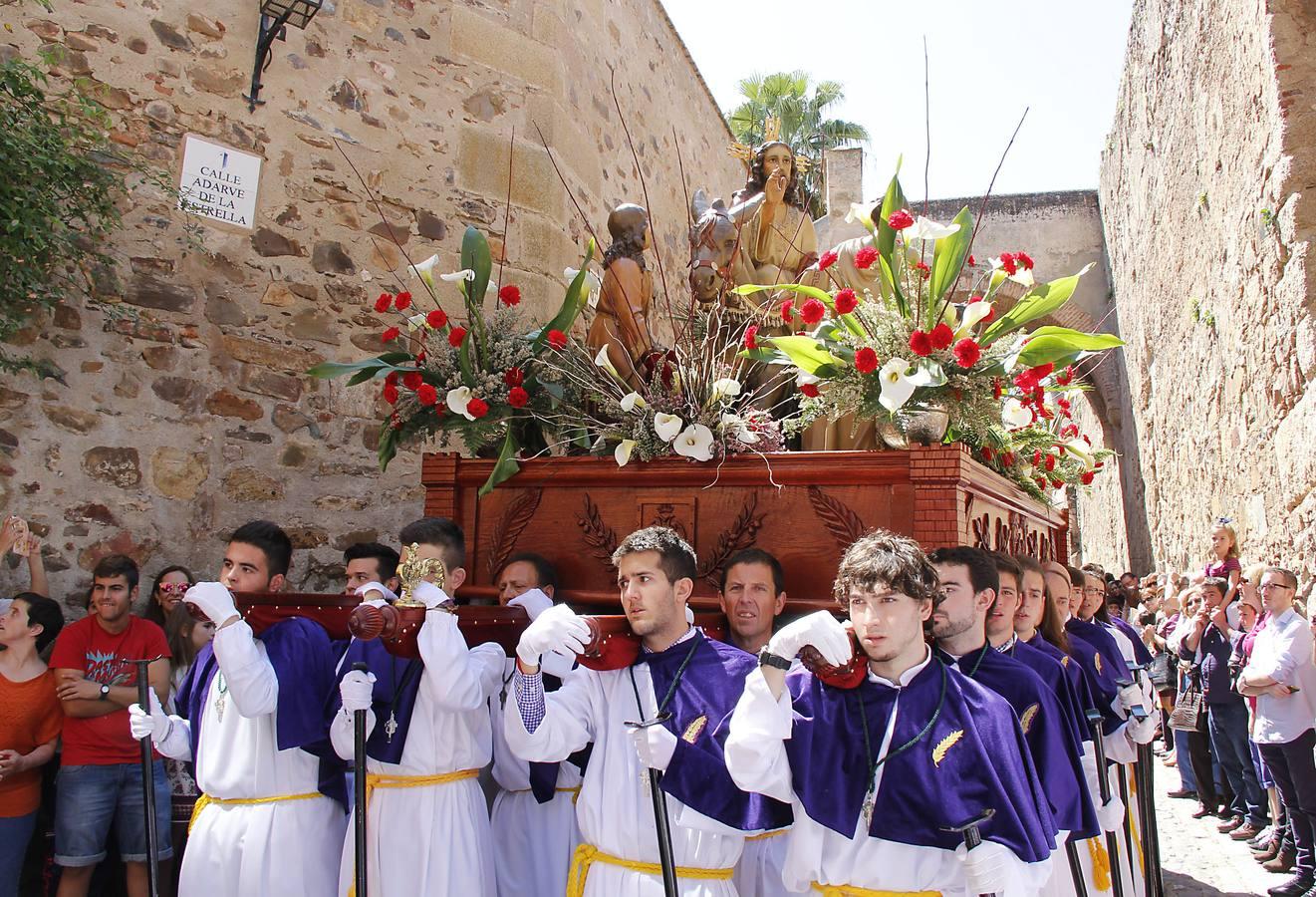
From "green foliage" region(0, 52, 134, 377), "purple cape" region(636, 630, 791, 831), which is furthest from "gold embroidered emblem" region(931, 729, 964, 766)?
"green foliage" region(0, 52, 134, 377)

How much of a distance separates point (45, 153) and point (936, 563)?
432 cm

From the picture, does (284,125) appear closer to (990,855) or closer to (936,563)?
(936,563)

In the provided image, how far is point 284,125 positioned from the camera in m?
6.16

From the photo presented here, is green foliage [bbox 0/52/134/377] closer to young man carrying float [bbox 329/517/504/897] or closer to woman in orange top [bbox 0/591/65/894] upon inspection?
woman in orange top [bbox 0/591/65/894]

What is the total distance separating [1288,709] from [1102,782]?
2.47m

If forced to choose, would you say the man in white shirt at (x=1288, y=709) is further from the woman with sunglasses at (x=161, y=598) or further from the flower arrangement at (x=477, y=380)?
the woman with sunglasses at (x=161, y=598)

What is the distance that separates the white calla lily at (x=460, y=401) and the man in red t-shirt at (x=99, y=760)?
174 cm

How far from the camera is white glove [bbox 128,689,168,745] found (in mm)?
3576

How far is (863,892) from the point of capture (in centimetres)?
258

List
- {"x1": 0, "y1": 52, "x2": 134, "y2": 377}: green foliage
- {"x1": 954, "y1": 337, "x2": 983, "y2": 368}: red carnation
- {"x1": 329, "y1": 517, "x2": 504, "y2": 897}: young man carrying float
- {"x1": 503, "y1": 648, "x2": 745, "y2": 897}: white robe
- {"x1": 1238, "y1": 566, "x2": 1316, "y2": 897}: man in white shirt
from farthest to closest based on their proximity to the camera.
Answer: {"x1": 1238, "y1": 566, "x2": 1316, "y2": 897}: man in white shirt
{"x1": 0, "y1": 52, "x2": 134, "y2": 377}: green foliage
{"x1": 954, "y1": 337, "x2": 983, "y2": 368}: red carnation
{"x1": 329, "y1": 517, "x2": 504, "y2": 897}: young man carrying float
{"x1": 503, "y1": 648, "x2": 745, "y2": 897}: white robe

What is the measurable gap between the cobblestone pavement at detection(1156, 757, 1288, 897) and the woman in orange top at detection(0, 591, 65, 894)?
568 centimetres

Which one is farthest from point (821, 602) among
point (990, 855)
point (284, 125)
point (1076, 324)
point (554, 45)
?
point (1076, 324)

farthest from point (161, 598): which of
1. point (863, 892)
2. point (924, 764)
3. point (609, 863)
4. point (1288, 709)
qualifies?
point (1288, 709)

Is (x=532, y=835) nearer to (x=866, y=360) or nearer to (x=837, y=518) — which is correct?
(x=837, y=518)
